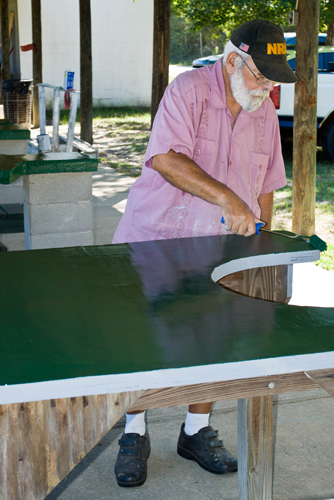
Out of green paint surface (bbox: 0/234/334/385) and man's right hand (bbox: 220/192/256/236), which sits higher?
man's right hand (bbox: 220/192/256/236)

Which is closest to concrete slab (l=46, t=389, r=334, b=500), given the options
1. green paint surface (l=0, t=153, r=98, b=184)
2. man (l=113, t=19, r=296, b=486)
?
man (l=113, t=19, r=296, b=486)

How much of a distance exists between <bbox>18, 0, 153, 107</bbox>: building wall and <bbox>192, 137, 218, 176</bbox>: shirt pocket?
14.7 metres

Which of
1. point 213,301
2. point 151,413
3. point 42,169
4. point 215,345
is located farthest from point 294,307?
point 42,169

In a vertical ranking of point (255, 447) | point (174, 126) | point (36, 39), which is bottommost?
point (255, 447)

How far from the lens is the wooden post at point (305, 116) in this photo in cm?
505

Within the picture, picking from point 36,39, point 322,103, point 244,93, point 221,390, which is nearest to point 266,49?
point 244,93

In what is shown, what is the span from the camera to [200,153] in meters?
2.69

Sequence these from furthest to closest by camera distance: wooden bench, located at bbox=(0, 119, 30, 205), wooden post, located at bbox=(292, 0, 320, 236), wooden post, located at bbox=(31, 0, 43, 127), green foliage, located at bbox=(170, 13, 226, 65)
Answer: green foliage, located at bbox=(170, 13, 226, 65) < wooden post, located at bbox=(31, 0, 43, 127) < wooden bench, located at bbox=(0, 119, 30, 205) < wooden post, located at bbox=(292, 0, 320, 236)

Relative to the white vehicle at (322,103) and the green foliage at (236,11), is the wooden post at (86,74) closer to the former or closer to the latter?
the white vehicle at (322,103)

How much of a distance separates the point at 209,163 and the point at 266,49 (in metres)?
0.53

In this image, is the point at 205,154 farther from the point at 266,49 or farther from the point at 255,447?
the point at 255,447

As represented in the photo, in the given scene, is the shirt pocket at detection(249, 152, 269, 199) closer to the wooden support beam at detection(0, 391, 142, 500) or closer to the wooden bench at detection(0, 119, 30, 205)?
the wooden support beam at detection(0, 391, 142, 500)

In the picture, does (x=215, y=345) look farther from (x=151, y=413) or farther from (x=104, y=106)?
(x=104, y=106)

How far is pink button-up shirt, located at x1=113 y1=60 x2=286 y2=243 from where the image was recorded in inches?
101
